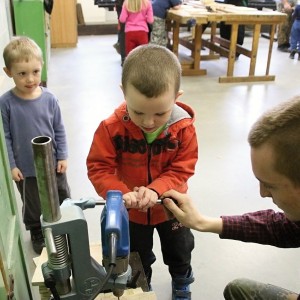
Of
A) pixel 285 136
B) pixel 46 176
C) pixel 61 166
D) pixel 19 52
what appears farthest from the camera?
pixel 61 166

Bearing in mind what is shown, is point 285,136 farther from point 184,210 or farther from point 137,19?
point 137,19

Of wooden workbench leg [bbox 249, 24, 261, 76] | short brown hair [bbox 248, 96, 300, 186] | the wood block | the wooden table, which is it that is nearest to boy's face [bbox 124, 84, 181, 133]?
short brown hair [bbox 248, 96, 300, 186]

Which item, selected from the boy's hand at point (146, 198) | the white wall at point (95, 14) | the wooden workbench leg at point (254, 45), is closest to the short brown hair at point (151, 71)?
the boy's hand at point (146, 198)

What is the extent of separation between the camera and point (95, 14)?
7332 mm

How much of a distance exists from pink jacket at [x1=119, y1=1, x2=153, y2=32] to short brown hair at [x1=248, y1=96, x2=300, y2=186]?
3626 millimetres

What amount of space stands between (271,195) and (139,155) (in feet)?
1.43

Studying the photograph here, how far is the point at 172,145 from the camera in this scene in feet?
3.87

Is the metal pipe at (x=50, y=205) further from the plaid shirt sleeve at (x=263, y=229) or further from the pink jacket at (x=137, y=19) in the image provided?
the pink jacket at (x=137, y=19)

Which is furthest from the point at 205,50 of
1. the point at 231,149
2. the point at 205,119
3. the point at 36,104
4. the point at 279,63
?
the point at 36,104

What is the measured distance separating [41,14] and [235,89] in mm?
2151

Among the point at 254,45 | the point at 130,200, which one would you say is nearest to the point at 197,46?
the point at 254,45

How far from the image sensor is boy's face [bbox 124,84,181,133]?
1.01m

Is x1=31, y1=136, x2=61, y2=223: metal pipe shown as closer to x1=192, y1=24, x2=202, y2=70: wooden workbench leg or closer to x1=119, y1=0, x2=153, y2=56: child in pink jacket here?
x1=119, y1=0, x2=153, y2=56: child in pink jacket

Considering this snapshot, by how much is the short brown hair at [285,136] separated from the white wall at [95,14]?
7.01m
